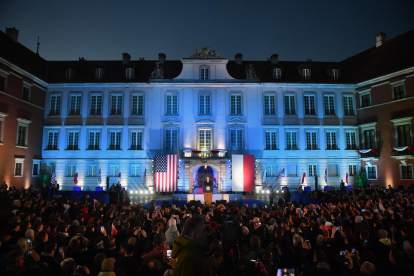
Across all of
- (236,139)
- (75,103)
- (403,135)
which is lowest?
(403,135)

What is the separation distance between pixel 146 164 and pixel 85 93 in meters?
11.7

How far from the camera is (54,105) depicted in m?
35.1

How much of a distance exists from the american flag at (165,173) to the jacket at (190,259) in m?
28.8

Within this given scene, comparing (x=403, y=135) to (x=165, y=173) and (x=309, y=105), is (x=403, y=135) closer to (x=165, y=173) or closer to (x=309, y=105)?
(x=309, y=105)

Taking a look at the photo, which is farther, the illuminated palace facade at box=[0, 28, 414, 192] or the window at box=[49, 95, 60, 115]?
the window at box=[49, 95, 60, 115]

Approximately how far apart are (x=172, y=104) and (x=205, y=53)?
7.49 metres

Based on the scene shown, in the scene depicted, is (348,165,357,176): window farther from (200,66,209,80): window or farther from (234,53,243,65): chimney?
(200,66,209,80): window

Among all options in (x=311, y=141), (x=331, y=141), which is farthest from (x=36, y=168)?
(x=331, y=141)

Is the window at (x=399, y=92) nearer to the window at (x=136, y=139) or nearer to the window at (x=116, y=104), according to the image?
the window at (x=136, y=139)

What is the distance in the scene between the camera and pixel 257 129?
3453cm

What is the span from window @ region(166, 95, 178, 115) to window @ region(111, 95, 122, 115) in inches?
230

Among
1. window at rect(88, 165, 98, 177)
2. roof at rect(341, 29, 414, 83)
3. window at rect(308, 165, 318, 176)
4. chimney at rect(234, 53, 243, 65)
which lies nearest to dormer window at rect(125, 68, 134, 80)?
window at rect(88, 165, 98, 177)

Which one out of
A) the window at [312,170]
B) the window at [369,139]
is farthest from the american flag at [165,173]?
the window at [369,139]

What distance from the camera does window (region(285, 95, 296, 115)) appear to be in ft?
116
